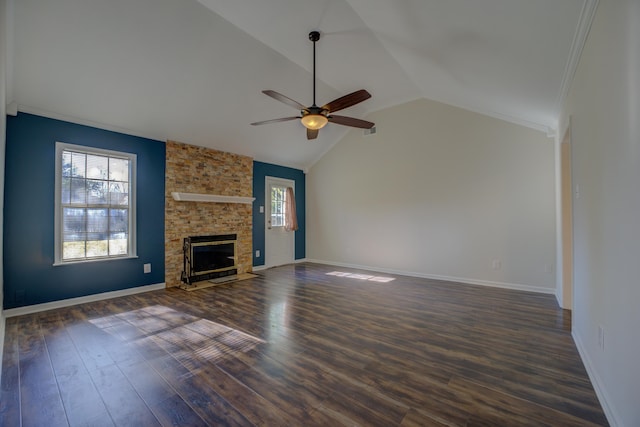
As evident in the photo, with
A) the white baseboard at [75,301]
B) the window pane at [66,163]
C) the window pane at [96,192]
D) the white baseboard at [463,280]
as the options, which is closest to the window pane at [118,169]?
the window pane at [96,192]

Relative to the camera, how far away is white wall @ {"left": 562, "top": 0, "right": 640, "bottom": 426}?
1.29 metres

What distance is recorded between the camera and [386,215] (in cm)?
590

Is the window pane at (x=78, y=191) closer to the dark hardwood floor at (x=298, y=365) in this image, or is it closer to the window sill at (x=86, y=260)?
the window sill at (x=86, y=260)

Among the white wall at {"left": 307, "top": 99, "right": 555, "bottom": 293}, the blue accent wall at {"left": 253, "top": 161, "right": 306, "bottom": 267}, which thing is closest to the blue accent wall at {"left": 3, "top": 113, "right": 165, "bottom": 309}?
the blue accent wall at {"left": 253, "top": 161, "right": 306, "bottom": 267}

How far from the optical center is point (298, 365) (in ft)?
7.34

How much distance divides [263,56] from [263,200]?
337cm

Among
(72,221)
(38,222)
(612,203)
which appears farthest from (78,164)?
(612,203)

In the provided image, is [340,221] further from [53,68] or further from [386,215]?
[53,68]

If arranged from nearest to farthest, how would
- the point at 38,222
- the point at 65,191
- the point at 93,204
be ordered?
the point at 38,222 < the point at 65,191 < the point at 93,204

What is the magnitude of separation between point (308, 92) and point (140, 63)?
2468mm

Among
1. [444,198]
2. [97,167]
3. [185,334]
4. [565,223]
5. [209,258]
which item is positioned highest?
[97,167]

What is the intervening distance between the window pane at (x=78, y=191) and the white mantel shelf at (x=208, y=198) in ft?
3.91

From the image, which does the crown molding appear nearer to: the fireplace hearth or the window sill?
the fireplace hearth

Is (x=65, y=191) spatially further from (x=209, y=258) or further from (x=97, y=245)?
(x=209, y=258)
